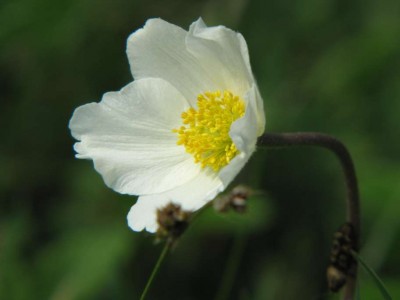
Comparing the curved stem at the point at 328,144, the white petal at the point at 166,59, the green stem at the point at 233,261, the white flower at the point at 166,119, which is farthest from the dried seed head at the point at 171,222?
the green stem at the point at 233,261

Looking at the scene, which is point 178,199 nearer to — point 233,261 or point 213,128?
point 213,128

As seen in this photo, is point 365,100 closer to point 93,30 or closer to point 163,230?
point 93,30

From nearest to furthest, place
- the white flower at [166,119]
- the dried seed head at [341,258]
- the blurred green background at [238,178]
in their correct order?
1. the dried seed head at [341,258]
2. the white flower at [166,119]
3. the blurred green background at [238,178]

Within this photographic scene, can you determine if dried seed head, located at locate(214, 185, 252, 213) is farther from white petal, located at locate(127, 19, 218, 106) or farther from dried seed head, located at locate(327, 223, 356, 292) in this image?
white petal, located at locate(127, 19, 218, 106)

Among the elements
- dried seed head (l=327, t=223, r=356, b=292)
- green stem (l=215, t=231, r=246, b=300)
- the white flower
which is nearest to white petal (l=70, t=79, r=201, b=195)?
A: the white flower

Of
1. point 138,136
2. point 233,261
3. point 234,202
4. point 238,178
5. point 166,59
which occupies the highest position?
point 166,59

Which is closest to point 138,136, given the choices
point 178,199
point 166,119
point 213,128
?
point 166,119

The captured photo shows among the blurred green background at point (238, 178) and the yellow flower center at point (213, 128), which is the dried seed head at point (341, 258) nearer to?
the yellow flower center at point (213, 128)
